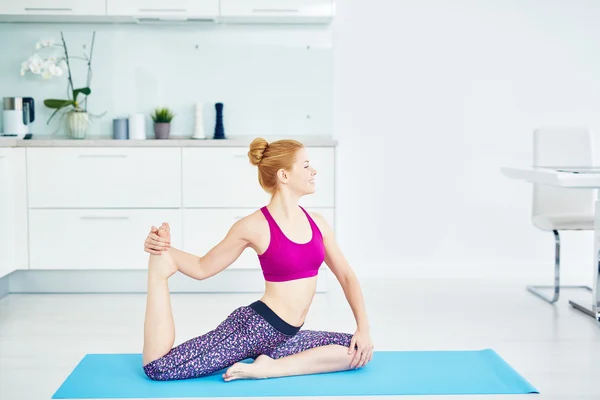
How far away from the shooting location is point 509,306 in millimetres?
3930

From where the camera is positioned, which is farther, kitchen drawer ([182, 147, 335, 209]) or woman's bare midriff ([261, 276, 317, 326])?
kitchen drawer ([182, 147, 335, 209])

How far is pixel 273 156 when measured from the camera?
8.55ft

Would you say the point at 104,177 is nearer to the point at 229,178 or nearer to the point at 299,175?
the point at 229,178

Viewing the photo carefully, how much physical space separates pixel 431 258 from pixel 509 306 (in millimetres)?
956

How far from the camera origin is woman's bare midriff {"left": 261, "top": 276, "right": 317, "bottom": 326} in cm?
255

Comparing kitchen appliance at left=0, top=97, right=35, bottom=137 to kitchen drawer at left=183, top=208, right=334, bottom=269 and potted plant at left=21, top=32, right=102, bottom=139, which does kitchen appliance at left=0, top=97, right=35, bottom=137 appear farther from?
kitchen drawer at left=183, top=208, right=334, bottom=269

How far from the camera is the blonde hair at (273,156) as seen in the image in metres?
2.59

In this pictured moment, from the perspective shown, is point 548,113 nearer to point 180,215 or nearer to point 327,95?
point 327,95

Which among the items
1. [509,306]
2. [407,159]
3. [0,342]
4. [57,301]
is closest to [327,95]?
[407,159]

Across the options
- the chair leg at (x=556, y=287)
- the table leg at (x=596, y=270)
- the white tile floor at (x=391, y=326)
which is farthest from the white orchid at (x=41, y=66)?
the table leg at (x=596, y=270)

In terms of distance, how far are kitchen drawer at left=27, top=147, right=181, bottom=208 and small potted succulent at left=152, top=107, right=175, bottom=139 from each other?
15.8 inches

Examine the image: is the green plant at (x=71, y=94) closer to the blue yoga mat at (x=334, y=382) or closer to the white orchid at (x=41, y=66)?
the white orchid at (x=41, y=66)

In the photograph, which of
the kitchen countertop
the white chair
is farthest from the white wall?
the kitchen countertop

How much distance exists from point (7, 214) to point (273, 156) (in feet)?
6.86
